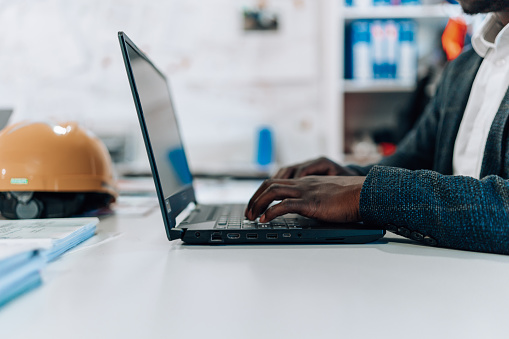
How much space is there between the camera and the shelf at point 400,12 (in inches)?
94.3

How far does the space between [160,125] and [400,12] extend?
6.64 ft

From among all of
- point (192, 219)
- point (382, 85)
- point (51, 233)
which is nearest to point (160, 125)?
point (192, 219)

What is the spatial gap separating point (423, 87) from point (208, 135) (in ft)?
4.27

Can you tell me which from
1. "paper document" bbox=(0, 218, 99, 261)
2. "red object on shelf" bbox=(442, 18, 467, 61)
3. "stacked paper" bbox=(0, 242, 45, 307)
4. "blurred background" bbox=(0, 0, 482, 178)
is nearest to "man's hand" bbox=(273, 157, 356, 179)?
"paper document" bbox=(0, 218, 99, 261)

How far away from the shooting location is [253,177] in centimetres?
195

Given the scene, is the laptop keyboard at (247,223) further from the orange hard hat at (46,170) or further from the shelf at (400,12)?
the shelf at (400,12)

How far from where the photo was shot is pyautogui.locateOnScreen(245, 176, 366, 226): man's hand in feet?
2.21

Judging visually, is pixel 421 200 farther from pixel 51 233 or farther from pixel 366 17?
pixel 366 17

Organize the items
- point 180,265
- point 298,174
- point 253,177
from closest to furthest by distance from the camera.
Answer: point 180,265
point 298,174
point 253,177

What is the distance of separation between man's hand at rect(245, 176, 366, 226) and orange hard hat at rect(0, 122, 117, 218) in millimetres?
384

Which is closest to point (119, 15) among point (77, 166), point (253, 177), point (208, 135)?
point (208, 135)

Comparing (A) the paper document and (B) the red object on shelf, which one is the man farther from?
(B) the red object on shelf

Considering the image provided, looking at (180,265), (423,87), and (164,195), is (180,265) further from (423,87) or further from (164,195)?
(423,87)

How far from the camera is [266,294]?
444mm
